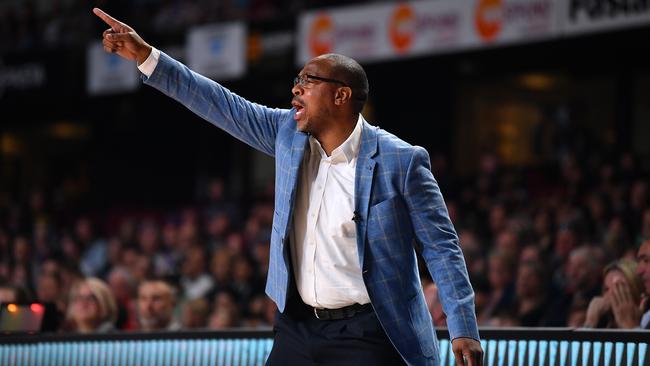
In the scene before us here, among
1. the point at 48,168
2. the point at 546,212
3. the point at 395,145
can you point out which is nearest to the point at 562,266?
the point at 546,212

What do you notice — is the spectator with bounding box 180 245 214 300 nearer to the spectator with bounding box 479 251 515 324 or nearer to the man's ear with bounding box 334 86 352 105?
the spectator with bounding box 479 251 515 324

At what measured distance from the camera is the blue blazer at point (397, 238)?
12.2 ft

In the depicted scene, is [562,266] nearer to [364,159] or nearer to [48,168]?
[364,159]

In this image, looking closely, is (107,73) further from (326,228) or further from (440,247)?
(440,247)

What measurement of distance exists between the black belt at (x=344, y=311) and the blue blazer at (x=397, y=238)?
0.08 meters

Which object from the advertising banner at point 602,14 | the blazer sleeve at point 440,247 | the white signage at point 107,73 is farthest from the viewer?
the white signage at point 107,73

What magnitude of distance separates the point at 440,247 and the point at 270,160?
1489cm

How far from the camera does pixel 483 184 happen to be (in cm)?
1249

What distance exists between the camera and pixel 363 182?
3.82 m

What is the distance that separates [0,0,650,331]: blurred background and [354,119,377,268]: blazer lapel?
2855mm

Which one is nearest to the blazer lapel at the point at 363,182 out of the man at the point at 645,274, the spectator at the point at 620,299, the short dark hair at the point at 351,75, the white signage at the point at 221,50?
Answer: the short dark hair at the point at 351,75

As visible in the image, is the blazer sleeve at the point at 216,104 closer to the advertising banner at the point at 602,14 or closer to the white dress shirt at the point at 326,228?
the white dress shirt at the point at 326,228

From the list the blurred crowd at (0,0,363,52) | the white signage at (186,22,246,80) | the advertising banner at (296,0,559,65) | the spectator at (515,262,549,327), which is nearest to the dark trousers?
the spectator at (515,262,549,327)

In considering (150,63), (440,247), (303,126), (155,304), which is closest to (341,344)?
(440,247)
